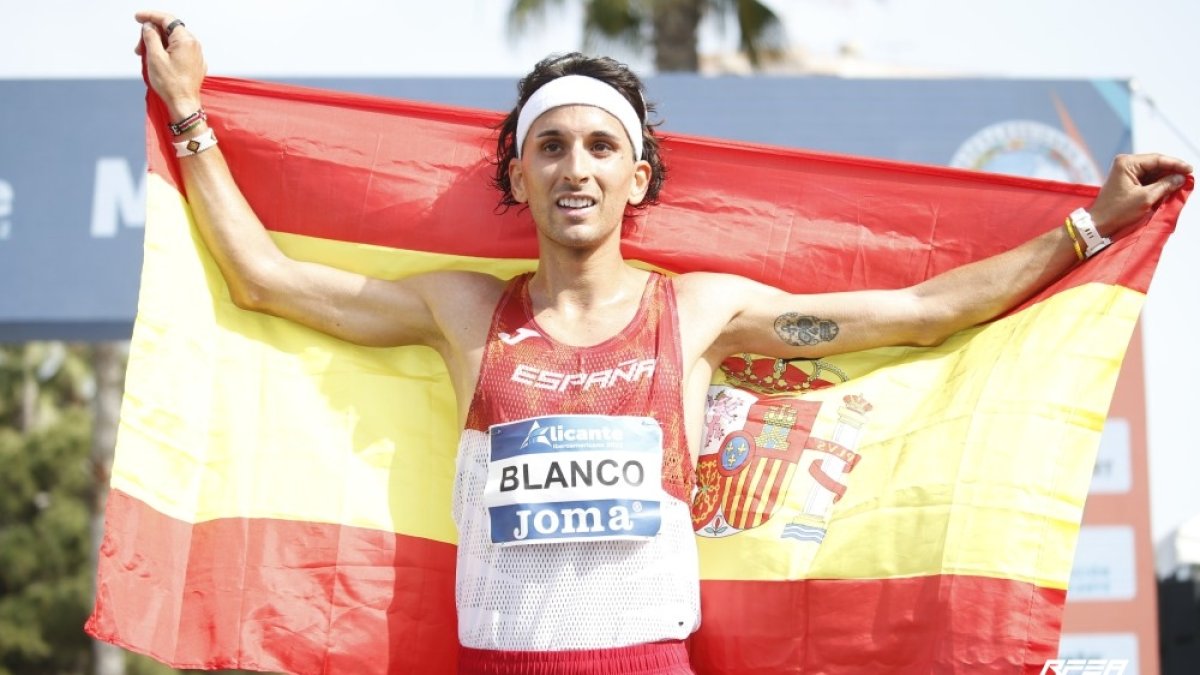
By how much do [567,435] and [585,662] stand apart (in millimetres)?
568

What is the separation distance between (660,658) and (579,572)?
0.30 m

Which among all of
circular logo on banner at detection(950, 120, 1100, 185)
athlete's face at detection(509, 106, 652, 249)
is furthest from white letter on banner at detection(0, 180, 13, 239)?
circular logo on banner at detection(950, 120, 1100, 185)

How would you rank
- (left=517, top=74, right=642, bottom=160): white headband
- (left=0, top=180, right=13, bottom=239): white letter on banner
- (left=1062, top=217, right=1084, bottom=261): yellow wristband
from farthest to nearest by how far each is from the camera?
(left=0, top=180, right=13, bottom=239): white letter on banner
(left=1062, top=217, right=1084, bottom=261): yellow wristband
(left=517, top=74, right=642, bottom=160): white headband

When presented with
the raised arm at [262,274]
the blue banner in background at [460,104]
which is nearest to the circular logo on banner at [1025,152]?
the blue banner in background at [460,104]

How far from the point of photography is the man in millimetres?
3510

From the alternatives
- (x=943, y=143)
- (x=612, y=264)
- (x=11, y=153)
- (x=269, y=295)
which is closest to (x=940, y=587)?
(x=612, y=264)

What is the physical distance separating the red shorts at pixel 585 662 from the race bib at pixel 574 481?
0.93 ft

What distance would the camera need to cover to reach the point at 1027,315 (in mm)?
3922


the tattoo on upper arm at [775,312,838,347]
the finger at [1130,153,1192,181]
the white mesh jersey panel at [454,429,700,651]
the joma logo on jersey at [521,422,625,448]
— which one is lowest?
the white mesh jersey panel at [454,429,700,651]

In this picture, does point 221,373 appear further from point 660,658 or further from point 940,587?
point 940,587

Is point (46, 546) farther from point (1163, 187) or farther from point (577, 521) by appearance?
point (1163, 187)

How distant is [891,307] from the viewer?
401 centimetres

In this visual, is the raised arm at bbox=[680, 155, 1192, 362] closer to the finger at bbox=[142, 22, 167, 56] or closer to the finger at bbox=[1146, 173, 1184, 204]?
the finger at bbox=[1146, 173, 1184, 204]

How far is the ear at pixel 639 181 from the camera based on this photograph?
13.1 feet
